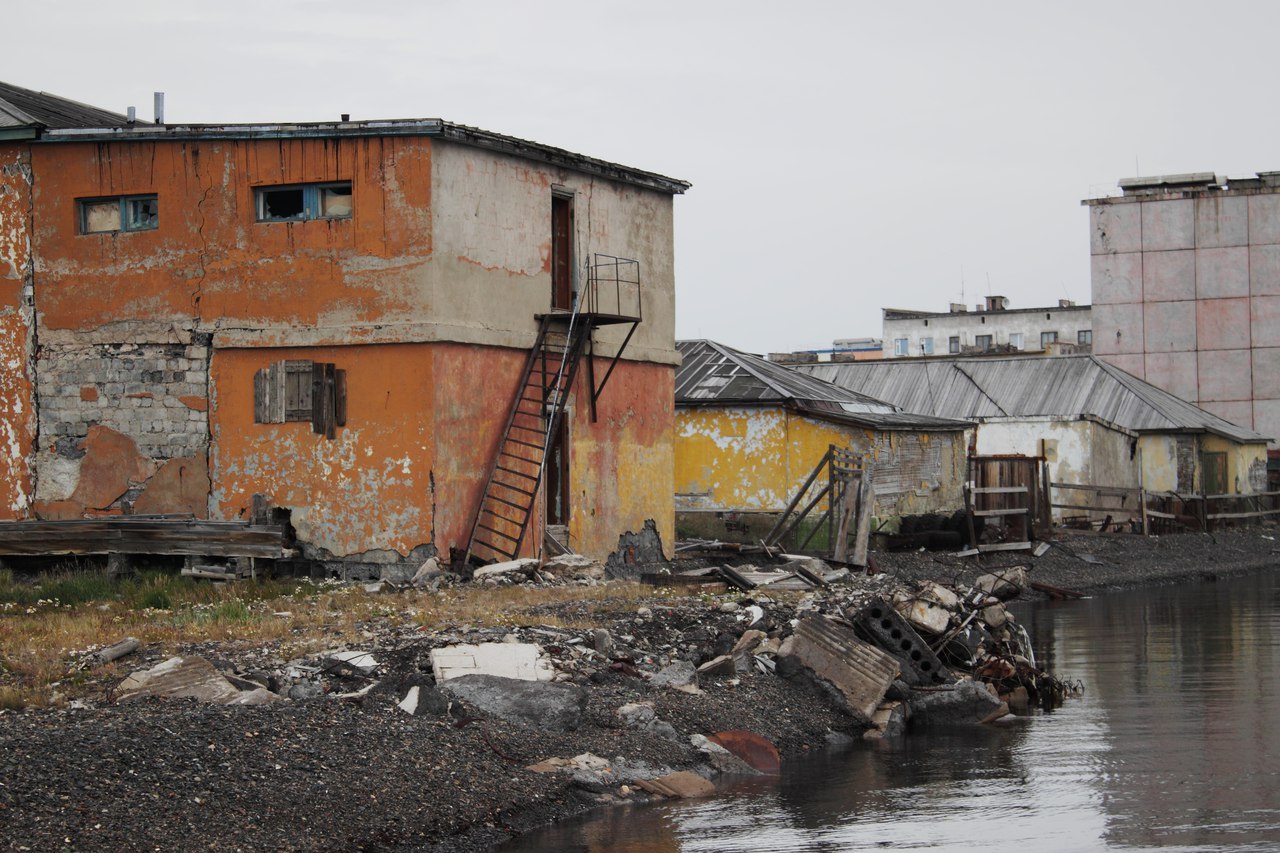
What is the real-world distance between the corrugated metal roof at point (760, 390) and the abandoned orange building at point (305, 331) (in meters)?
7.66

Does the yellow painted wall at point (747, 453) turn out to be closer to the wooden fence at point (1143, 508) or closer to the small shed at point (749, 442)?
the small shed at point (749, 442)

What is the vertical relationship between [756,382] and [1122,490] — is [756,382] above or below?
above

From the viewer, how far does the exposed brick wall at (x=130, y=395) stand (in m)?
20.4

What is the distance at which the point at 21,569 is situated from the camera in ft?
64.7

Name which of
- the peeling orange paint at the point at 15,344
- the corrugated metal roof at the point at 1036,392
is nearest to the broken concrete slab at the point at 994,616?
the peeling orange paint at the point at 15,344

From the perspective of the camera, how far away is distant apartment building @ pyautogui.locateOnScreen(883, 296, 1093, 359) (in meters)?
76.2

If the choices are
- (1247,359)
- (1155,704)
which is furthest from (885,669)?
(1247,359)

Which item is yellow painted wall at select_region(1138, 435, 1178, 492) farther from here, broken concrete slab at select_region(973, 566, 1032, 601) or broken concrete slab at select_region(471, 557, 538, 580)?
broken concrete slab at select_region(471, 557, 538, 580)

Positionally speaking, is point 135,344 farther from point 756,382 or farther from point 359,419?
point 756,382

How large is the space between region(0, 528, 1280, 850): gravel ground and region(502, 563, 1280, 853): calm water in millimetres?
573

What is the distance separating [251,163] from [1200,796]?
47.1 ft

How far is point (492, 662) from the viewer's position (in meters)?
13.1

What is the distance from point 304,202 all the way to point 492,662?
30.0 feet

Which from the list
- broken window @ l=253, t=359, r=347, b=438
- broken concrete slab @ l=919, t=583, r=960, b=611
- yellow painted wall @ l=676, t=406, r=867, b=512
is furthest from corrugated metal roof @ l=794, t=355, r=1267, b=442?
broken window @ l=253, t=359, r=347, b=438
